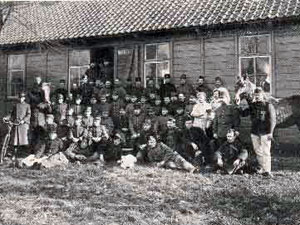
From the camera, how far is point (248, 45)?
1387 centimetres

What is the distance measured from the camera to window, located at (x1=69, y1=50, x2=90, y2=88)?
17.2m

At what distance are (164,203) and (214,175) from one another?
2432 millimetres

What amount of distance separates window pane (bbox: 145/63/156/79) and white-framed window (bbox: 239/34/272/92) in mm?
3157

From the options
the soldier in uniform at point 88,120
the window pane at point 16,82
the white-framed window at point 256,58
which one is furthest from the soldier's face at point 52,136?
the window pane at point 16,82

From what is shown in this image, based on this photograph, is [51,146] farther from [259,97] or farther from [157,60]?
[259,97]

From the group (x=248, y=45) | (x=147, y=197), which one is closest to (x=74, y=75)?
(x=248, y=45)

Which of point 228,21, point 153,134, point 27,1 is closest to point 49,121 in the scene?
point 153,134

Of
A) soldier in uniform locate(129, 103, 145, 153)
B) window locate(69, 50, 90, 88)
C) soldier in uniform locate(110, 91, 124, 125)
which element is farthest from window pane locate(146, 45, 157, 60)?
soldier in uniform locate(129, 103, 145, 153)

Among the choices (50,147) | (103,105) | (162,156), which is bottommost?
(162,156)

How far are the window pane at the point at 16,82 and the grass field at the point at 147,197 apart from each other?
8431 millimetres

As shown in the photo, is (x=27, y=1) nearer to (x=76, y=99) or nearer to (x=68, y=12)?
(x=68, y=12)

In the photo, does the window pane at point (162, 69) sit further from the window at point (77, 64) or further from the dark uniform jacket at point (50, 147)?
the dark uniform jacket at point (50, 147)

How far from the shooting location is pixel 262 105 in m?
10.5

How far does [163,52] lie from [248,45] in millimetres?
3055
